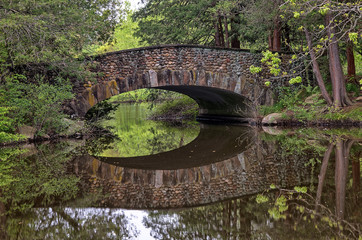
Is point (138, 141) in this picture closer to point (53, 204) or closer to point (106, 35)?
point (106, 35)

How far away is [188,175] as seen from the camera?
6367 mm

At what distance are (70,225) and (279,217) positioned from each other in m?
1.96

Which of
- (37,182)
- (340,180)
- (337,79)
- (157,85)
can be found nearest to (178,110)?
(157,85)

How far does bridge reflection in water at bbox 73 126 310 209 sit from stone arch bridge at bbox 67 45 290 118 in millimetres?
5405

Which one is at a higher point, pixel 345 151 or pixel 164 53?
pixel 164 53

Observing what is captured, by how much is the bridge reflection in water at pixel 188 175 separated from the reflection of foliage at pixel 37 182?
12.2 inches

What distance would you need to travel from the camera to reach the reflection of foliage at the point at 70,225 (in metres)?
3.61

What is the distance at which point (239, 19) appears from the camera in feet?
60.7

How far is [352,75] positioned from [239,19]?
568cm

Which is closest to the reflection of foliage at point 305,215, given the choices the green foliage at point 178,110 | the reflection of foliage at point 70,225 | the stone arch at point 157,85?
the reflection of foliage at point 70,225

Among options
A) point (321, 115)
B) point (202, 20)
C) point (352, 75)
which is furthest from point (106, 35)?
point (352, 75)

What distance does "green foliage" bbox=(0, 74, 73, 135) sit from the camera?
10.8 metres

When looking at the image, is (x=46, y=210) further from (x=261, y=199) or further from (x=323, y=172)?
(x=323, y=172)

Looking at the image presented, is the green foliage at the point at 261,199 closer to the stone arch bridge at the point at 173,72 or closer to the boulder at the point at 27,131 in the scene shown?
the boulder at the point at 27,131
